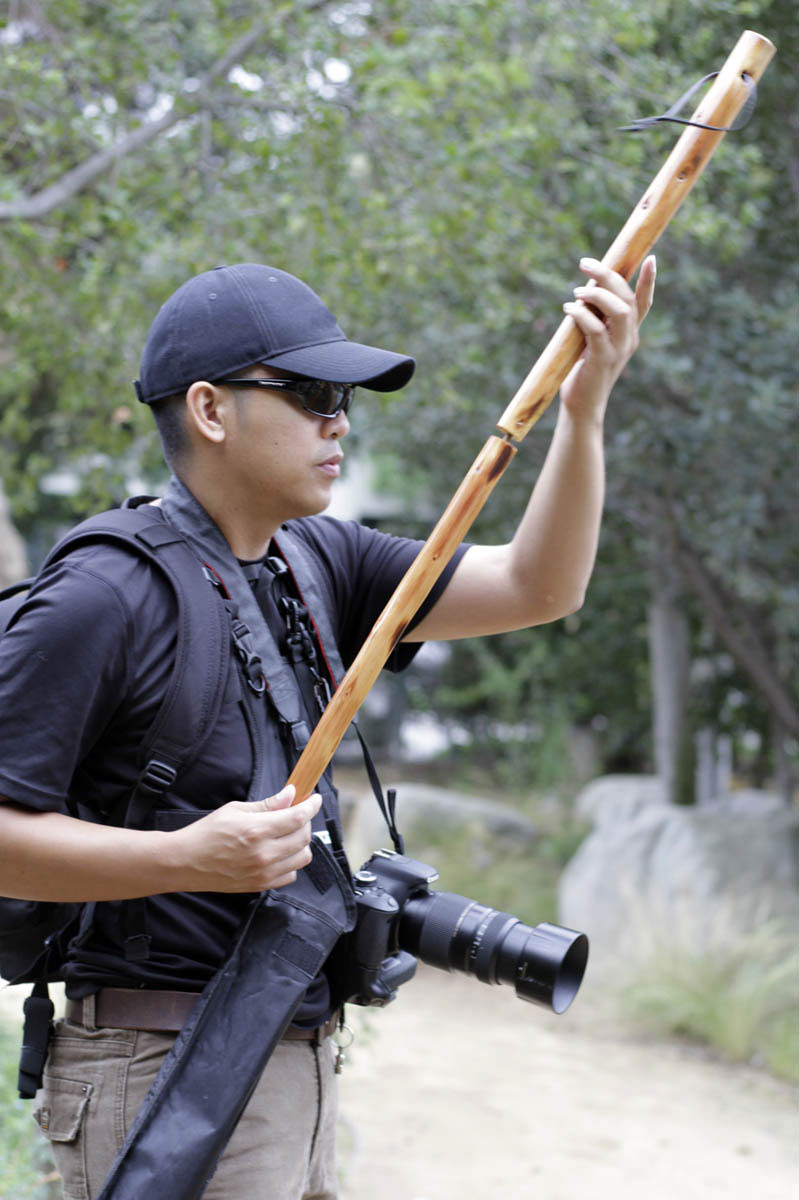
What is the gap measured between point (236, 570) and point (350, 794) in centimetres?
966

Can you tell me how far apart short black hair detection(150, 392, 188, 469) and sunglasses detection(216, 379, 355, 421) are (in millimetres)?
86

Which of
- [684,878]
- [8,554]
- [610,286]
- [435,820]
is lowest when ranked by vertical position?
[435,820]

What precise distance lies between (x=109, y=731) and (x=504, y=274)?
174 inches

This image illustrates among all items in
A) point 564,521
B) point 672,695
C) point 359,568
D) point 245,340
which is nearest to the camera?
point 245,340

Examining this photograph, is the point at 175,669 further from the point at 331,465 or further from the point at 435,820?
the point at 435,820

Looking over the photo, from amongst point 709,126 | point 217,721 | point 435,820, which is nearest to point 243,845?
point 217,721

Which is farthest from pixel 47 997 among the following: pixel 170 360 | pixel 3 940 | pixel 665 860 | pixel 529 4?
pixel 665 860

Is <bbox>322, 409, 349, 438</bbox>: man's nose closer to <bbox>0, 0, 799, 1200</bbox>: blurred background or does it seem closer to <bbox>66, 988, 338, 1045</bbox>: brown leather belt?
<bbox>66, 988, 338, 1045</bbox>: brown leather belt

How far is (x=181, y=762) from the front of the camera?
5.15 ft

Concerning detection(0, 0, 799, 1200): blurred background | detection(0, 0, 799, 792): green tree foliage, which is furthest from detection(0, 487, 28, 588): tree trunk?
detection(0, 0, 799, 792): green tree foliage

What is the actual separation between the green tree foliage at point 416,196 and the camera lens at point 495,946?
3.09m

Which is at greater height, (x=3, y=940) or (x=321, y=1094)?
(x=3, y=940)

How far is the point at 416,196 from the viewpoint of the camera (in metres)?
5.07

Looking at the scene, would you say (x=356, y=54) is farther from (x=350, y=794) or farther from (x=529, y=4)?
(x=350, y=794)
